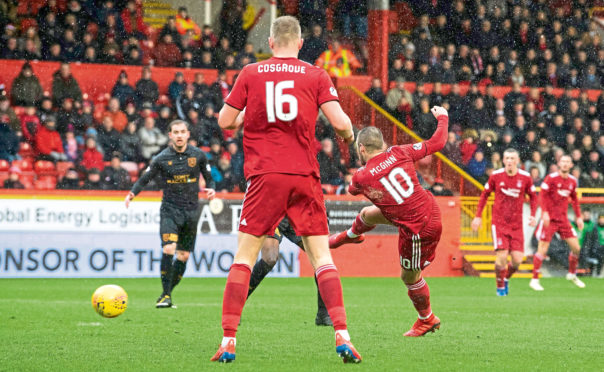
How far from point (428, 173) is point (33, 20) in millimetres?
9853

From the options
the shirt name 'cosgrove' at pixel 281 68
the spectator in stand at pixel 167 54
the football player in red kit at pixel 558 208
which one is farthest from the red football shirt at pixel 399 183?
the spectator in stand at pixel 167 54

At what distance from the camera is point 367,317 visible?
998cm

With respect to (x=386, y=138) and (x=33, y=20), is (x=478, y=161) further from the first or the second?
(x=33, y=20)

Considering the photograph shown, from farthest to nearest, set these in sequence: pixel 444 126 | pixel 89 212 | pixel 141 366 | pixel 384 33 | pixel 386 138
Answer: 1. pixel 384 33
2. pixel 386 138
3. pixel 89 212
4. pixel 444 126
5. pixel 141 366

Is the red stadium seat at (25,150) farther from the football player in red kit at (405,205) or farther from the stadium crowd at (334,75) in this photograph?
the football player in red kit at (405,205)

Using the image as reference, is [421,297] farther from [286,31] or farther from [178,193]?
[178,193]

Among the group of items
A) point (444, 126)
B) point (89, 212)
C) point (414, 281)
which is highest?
point (444, 126)

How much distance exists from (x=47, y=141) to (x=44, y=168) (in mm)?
659

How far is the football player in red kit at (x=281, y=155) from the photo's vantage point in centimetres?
609

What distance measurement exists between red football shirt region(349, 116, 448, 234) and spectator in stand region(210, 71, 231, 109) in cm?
1402

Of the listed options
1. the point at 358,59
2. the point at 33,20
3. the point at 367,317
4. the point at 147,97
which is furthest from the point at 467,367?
the point at 358,59

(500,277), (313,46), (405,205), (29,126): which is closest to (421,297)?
(405,205)

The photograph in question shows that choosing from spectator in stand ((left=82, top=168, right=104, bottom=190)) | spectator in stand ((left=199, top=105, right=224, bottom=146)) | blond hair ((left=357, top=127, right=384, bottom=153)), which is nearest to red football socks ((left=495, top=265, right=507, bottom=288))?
blond hair ((left=357, top=127, right=384, bottom=153))

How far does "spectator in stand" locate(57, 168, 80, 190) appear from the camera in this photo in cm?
1834
